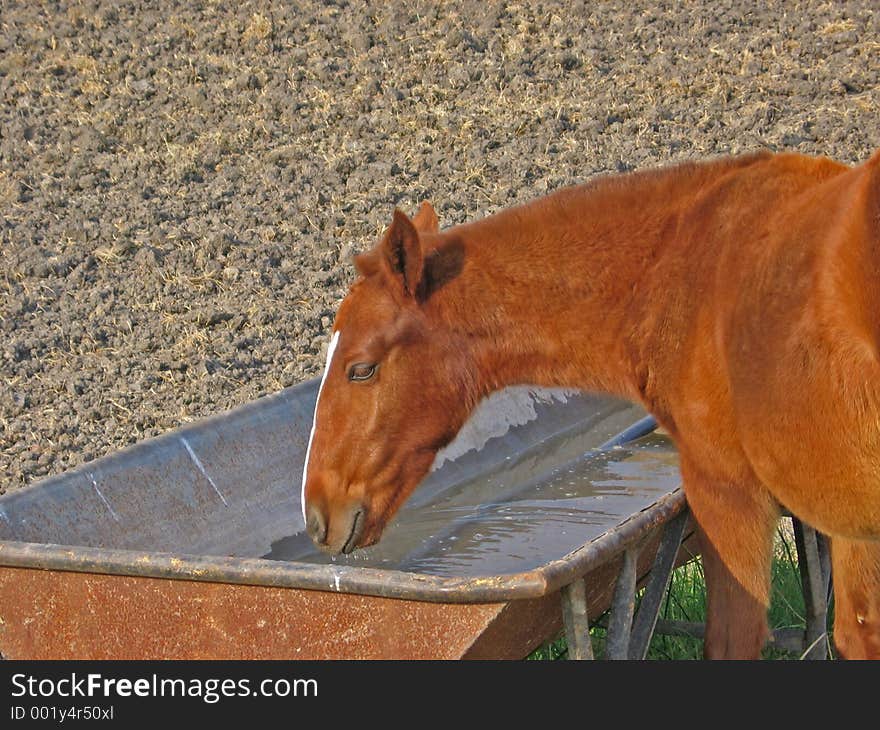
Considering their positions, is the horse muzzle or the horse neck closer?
the horse neck

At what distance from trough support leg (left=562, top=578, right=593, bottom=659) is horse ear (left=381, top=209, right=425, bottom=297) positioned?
41.7 inches

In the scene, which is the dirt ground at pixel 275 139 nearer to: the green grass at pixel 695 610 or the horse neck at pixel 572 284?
the green grass at pixel 695 610

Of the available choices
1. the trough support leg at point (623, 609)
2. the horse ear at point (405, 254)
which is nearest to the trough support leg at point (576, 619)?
the trough support leg at point (623, 609)

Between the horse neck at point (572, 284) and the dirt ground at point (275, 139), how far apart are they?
3517 mm


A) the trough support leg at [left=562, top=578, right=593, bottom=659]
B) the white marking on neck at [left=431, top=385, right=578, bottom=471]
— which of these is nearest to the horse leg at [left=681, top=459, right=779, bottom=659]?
the trough support leg at [left=562, top=578, right=593, bottom=659]

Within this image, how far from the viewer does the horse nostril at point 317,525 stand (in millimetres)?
3723

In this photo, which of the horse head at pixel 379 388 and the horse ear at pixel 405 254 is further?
the horse head at pixel 379 388

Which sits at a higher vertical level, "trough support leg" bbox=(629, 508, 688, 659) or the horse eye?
the horse eye

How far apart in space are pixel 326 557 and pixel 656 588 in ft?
5.64

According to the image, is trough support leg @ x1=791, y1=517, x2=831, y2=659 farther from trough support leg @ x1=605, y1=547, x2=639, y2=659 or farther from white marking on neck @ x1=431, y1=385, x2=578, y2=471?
white marking on neck @ x1=431, y1=385, x2=578, y2=471

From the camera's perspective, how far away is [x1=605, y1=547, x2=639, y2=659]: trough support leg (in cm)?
332

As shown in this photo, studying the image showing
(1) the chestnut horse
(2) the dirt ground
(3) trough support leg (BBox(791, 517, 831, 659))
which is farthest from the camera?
(2) the dirt ground

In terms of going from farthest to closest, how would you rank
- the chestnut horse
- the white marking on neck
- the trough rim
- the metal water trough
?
the white marking on neck < the chestnut horse < the metal water trough < the trough rim

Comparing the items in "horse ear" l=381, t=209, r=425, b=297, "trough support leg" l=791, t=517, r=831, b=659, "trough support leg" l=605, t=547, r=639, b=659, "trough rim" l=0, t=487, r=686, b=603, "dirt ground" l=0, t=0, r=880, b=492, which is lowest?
"trough support leg" l=791, t=517, r=831, b=659
